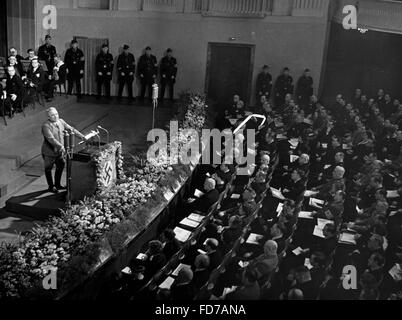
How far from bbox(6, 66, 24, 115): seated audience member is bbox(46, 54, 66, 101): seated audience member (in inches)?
78.8

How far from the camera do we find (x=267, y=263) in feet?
22.6

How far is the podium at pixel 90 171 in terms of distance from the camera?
8664mm

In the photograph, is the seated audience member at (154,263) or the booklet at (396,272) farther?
the booklet at (396,272)

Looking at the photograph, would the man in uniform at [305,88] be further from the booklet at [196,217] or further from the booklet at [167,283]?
the booklet at [167,283]

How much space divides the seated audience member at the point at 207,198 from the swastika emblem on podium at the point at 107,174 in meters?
1.47

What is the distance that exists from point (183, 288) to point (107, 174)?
10.1ft

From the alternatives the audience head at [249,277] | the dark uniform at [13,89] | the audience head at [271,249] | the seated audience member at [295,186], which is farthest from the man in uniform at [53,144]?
the audience head at [249,277]

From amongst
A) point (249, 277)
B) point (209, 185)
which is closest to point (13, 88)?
point (209, 185)

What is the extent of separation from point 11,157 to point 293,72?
36.5 ft

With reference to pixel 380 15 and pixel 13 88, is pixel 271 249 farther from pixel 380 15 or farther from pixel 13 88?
pixel 380 15

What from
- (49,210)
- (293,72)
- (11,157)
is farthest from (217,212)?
(293,72)

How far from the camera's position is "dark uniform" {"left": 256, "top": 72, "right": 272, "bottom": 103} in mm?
18688

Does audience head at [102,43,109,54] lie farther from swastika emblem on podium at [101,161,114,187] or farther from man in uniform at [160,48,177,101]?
swastika emblem on podium at [101,161,114,187]

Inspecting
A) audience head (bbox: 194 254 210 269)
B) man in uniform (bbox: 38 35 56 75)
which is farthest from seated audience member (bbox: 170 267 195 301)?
man in uniform (bbox: 38 35 56 75)
